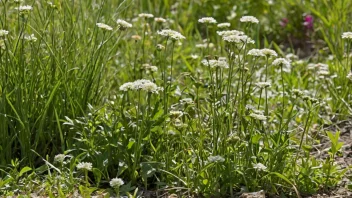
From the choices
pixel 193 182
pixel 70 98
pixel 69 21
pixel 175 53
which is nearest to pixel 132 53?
pixel 175 53

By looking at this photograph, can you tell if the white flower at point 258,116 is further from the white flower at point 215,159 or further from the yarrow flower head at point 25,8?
the yarrow flower head at point 25,8

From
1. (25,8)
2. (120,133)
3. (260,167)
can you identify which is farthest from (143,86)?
(25,8)

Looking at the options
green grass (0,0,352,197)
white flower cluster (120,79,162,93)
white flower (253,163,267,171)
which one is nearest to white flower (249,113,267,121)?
green grass (0,0,352,197)

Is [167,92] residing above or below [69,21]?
below

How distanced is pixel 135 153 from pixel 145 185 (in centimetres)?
16

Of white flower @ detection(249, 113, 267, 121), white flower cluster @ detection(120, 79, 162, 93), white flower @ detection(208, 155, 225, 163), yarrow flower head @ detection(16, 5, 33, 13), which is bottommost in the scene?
white flower @ detection(208, 155, 225, 163)

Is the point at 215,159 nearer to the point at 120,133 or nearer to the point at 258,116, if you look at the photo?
the point at 258,116

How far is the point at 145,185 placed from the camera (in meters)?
3.47

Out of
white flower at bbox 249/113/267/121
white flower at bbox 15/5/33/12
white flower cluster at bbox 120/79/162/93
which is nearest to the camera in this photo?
white flower cluster at bbox 120/79/162/93

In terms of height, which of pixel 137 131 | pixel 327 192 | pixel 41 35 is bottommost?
pixel 327 192

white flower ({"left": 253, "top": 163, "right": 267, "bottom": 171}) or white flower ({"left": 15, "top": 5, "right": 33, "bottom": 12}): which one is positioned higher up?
white flower ({"left": 15, "top": 5, "right": 33, "bottom": 12})

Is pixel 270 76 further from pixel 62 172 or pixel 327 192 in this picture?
pixel 62 172

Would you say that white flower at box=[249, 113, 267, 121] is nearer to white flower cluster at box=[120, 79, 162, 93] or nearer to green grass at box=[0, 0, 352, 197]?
green grass at box=[0, 0, 352, 197]

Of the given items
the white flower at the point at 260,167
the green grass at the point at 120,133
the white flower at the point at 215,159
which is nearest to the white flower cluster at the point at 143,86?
the green grass at the point at 120,133
